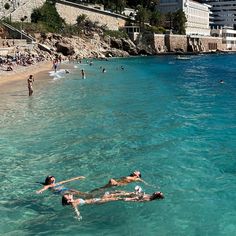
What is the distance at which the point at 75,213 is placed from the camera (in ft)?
40.5

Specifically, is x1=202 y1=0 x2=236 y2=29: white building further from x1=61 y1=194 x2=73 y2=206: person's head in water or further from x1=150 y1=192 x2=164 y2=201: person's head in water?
x1=61 y1=194 x2=73 y2=206: person's head in water

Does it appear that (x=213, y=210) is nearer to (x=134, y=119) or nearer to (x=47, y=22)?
(x=134, y=119)

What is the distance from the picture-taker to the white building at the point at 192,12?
151 meters

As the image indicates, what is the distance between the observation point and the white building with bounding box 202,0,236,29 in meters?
183

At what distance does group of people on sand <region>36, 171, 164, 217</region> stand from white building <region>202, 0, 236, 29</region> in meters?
177

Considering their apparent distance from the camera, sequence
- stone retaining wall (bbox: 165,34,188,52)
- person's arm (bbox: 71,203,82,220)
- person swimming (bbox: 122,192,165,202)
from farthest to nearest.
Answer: stone retaining wall (bbox: 165,34,188,52) → person swimming (bbox: 122,192,165,202) → person's arm (bbox: 71,203,82,220)

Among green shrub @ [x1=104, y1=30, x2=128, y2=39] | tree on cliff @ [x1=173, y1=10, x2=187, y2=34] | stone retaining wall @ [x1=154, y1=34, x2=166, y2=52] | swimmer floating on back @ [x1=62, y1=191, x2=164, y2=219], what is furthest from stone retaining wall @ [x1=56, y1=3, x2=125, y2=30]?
swimmer floating on back @ [x1=62, y1=191, x2=164, y2=219]

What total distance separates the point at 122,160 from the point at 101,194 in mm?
3959

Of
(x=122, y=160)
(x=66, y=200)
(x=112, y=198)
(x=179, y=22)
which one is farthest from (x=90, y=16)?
(x=66, y=200)

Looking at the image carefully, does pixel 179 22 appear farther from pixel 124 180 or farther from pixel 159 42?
pixel 124 180

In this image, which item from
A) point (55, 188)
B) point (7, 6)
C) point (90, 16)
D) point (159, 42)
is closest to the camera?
point (55, 188)

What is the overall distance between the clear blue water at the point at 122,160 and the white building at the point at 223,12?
519 ft

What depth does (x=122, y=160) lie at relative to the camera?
681 inches

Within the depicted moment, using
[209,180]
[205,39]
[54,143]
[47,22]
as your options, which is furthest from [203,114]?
[205,39]
